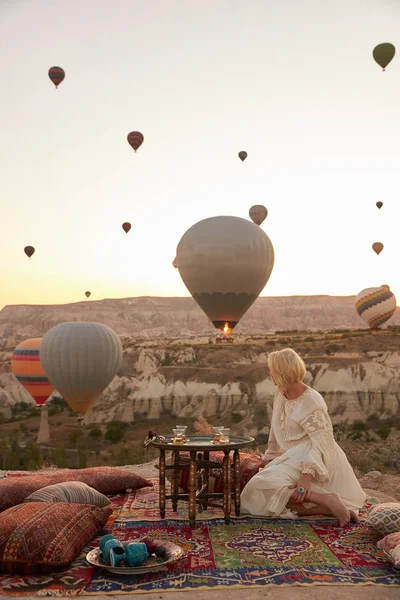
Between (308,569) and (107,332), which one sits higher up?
(107,332)

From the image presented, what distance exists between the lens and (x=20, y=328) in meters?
159

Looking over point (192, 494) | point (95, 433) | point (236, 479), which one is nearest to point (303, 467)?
point (236, 479)

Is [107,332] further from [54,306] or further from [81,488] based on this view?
[54,306]

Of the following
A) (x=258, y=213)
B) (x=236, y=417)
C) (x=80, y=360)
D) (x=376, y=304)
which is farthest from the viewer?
(x=376, y=304)

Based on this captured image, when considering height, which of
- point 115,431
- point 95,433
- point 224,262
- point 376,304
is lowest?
point 95,433

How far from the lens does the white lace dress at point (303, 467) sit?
644 centimetres

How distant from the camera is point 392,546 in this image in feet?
16.8

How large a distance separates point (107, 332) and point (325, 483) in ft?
66.3

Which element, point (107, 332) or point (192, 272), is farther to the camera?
point (107, 332)

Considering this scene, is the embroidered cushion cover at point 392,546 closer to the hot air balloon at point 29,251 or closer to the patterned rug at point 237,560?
the patterned rug at point 237,560

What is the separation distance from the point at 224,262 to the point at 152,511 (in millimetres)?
11514

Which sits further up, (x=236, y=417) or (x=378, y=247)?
(x=378, y=247)

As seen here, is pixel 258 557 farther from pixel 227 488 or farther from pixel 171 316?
pixel 171 316

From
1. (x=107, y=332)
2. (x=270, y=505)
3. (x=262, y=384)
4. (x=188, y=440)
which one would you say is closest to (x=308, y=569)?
(x=270, y=505)
